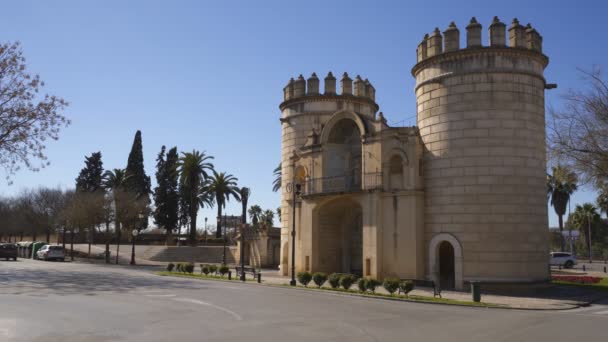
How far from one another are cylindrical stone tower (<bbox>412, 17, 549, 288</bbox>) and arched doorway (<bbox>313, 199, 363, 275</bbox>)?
7681 millimetres

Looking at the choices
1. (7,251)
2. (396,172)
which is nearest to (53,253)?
(7,251)

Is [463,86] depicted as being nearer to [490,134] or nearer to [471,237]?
[490,134]

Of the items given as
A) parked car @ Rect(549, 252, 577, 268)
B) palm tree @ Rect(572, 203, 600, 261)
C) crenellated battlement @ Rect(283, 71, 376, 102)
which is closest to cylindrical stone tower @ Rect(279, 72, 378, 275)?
crenellated battlement @ Rect(283, 71, 376, 102)

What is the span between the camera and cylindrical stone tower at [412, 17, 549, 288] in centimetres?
2488

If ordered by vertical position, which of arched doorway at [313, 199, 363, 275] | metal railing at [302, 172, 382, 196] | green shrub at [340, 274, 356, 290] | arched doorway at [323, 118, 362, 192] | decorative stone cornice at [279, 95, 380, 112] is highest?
decorative stone cornice at [279, 95, 380, 112]

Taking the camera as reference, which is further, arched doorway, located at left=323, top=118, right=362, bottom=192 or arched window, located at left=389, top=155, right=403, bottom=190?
arched doorway, located at left=323, top=118, right=362, bottom=192

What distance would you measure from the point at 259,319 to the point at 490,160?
1573cm

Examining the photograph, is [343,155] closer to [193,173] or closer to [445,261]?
[445,261]

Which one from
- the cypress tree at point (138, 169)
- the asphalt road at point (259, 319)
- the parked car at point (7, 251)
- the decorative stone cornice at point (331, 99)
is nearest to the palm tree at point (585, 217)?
the decorative stone cornice at point (331, 99)

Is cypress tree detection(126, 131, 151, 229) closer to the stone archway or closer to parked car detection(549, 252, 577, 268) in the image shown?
parked car detection(549, 252, 577, 268)

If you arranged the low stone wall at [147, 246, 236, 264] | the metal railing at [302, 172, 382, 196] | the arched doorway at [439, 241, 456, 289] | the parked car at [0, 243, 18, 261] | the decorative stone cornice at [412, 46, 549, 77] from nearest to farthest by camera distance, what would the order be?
1. the decorative stone cornice at [412, 46, 549, 77]
2. the arched doorway at [439, 241, 456, 289]
3. the metal railing at [302, 172, 382, 196]
4. the parked car at [0, 243, 18, 261]
5. the low stone wall at [147, 246, 236, 264]

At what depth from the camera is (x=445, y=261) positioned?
2883 centimetres

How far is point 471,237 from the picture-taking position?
25.2 m

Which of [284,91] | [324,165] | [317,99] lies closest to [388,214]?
[324,165]
